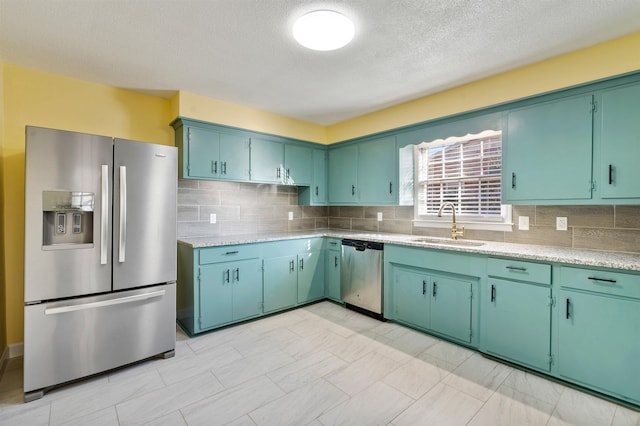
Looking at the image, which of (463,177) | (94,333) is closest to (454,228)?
(463,177)

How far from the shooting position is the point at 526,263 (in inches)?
90.0

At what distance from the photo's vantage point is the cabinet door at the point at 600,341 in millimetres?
1876

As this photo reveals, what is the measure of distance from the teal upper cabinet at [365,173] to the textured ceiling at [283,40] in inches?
34.7

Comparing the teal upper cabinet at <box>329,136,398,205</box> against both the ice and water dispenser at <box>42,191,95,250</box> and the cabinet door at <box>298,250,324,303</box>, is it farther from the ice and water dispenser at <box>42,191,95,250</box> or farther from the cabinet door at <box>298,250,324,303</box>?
the ice and water dispenser at <box>42,191,95,250</box>

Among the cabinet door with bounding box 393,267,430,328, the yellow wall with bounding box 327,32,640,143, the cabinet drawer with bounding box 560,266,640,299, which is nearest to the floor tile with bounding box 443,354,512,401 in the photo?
the cabinet door with bounding box 393,267,430,328

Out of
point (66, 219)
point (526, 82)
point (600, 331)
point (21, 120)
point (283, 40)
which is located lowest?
point (600, 331)

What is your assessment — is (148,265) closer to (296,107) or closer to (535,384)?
(296,107)

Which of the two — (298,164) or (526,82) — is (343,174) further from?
(526,82)

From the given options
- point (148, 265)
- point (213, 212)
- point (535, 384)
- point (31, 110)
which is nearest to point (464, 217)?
point (535, 384)

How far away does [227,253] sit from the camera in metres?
3.08

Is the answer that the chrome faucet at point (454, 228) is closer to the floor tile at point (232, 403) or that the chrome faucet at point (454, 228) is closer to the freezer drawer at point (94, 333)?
the floor tile at point (232, 403)

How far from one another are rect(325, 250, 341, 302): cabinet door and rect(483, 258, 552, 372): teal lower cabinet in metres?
1.78

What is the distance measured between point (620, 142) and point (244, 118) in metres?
3.49

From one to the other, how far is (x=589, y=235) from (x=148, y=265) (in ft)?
12.1
